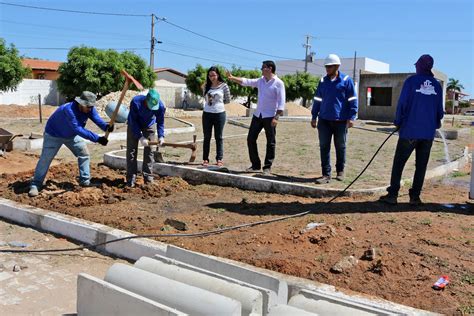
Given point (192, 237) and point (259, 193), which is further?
point (259, 193)

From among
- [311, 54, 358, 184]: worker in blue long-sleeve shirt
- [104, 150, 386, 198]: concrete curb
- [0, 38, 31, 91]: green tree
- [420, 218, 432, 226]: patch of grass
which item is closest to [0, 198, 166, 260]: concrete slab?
[104, 150, 386, 198]: concrete curb

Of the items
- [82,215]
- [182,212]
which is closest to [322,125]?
[182,212]

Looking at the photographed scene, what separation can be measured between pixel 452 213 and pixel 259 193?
2462 millimetres

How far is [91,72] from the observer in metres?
37.9

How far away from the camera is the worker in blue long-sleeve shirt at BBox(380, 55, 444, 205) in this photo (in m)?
5.77

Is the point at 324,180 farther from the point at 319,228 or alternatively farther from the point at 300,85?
the point at 300,85

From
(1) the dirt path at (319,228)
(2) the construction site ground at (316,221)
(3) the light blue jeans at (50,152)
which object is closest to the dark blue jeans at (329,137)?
(2) the construction site ground at (316,221)

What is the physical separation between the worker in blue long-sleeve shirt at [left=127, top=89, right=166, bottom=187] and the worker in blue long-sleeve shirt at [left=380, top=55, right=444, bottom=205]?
327 centimetres

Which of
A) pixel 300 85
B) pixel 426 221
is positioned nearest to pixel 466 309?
pixel 426 221

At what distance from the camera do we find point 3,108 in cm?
3512

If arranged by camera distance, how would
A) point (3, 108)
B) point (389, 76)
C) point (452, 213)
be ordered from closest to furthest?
1. point (452, 213)
2. point (389, 76)
3. point (3, 108)

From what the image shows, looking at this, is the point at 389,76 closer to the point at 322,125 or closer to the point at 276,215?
the point at 322,125

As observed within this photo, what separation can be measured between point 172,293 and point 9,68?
35430mm

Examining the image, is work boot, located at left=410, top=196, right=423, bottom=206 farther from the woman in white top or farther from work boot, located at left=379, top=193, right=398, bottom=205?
the woman in white top
